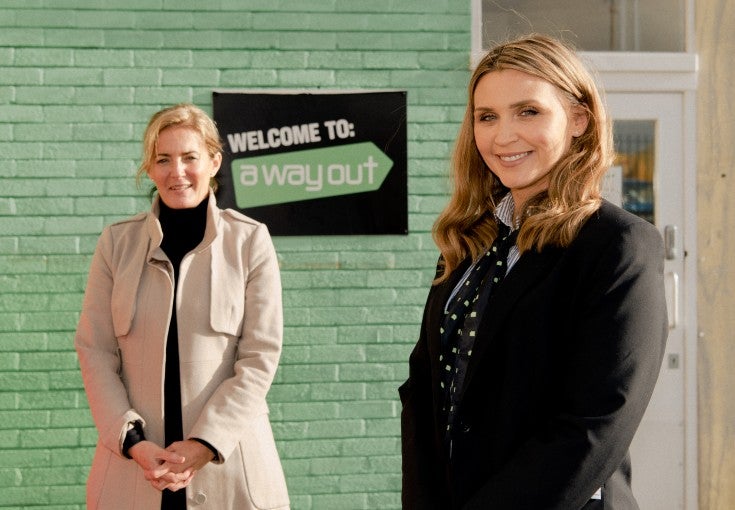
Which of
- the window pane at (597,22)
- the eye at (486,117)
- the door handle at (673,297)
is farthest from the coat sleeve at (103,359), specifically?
the door handle at (673,297)

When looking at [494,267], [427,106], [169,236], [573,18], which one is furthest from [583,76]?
[573,18]

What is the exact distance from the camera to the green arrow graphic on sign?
4.74 meters

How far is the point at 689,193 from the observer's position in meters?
4.95

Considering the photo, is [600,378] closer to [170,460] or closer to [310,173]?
[170,460]

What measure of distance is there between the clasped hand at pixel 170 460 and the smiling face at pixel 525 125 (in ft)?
5.09

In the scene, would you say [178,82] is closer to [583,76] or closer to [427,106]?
[427,106]

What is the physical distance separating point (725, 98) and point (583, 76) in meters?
3.39

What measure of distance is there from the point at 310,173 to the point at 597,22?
66.2 inches

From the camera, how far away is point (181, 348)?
10.2 ft

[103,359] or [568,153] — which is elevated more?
[568,153]

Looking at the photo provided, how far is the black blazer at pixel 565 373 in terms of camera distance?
64.9 inches

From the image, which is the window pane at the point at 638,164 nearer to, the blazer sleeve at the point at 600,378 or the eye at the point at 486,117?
the eye at the point at 486,117

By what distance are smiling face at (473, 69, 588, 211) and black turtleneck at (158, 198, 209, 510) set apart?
1.56 m

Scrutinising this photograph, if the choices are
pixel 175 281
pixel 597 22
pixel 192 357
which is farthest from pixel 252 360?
pixel 597 22
